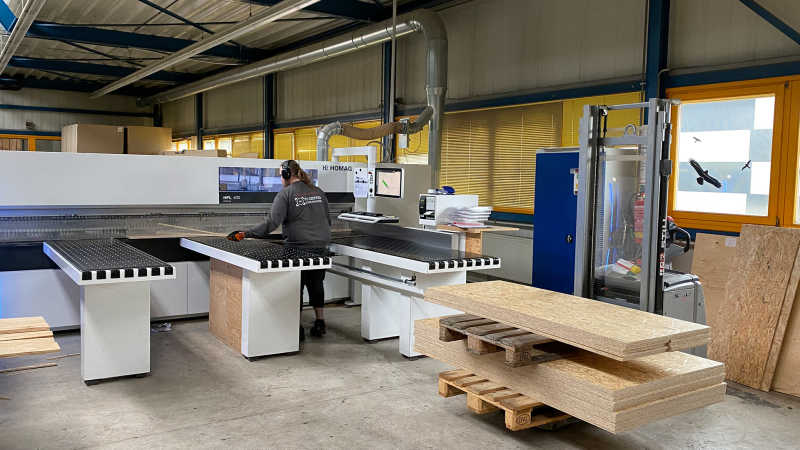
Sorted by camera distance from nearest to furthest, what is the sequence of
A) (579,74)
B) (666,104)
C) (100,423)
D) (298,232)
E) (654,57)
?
(100,423) < (666,104) < (298,232) < (654,57) < (579,74)

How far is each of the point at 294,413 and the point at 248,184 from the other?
105 inches

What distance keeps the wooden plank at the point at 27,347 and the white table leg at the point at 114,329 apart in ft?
2.29

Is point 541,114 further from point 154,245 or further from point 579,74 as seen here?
point 154,245

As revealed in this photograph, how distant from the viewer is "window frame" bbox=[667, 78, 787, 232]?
4949 millimetres

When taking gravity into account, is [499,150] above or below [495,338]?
above

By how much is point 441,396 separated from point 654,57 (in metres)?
3.72

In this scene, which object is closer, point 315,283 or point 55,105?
point 315,283

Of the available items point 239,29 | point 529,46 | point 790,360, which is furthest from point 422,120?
point 790,360

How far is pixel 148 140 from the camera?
6766 millimetres

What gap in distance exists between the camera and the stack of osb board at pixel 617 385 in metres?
2.54

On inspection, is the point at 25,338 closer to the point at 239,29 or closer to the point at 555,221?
the point at 555,221

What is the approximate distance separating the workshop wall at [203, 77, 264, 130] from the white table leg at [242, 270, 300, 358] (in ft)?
27.5

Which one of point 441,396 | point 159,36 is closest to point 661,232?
point 441,396

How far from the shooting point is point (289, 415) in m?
3.37
